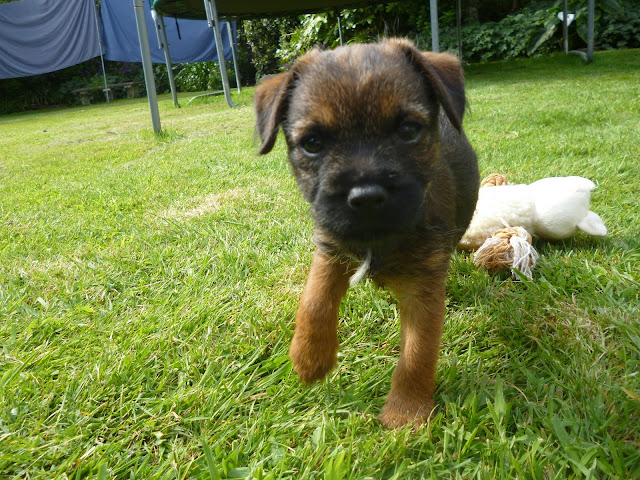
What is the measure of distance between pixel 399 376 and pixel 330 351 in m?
0.29

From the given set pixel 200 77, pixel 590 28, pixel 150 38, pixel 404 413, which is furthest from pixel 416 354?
pixel 150 38

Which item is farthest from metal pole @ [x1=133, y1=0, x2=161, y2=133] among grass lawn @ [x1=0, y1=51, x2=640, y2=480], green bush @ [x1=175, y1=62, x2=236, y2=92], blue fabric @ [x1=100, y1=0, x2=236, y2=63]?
green bush @ [x1=175, y1=62, x2=236, y2=92]

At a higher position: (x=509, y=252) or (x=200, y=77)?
(x=200, y=77)

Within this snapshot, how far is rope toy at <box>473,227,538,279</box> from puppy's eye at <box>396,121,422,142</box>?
100 cm

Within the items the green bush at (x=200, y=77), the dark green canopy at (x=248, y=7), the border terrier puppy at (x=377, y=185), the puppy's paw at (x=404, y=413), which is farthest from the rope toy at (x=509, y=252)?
the green bush at (x=200, y=77)

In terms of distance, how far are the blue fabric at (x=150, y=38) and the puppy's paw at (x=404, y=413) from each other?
22.1 meters

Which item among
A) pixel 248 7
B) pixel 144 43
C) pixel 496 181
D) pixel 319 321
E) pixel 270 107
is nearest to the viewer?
pixel 319 321

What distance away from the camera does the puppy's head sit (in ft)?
5.08

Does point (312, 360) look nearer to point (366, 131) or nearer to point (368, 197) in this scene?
point (368, 197)

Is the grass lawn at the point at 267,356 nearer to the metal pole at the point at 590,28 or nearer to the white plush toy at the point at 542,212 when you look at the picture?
the white plush toy at the point at 542,212

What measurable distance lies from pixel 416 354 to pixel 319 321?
1.29 feet

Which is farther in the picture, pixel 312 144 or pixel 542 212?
pixel 542 212

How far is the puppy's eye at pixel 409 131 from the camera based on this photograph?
5.57 ft

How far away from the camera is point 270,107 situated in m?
1.98
